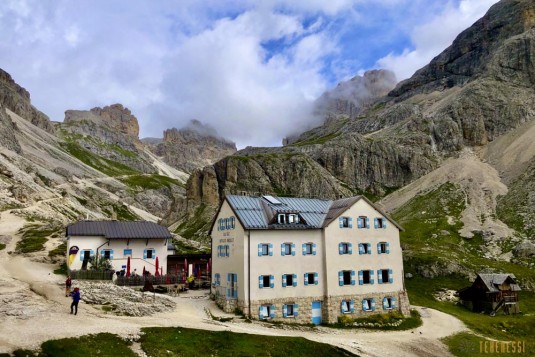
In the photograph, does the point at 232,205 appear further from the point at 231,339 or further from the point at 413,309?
the point at 413,309

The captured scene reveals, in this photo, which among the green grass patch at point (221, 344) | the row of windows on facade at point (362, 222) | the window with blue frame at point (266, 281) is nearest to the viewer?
the green grass patch at point (221, 344)

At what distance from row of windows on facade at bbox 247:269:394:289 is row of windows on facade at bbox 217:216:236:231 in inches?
246

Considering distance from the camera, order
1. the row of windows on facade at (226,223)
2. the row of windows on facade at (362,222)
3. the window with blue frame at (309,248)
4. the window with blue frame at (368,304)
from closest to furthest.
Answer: the window with blue frame at (309,248), the row of windows on facade at (226,223), the window with blue frame at (368,304), the row of windows on facade at (362,222)

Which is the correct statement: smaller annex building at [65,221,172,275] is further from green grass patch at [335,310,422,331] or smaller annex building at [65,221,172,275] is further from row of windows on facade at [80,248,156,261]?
green grass patch at [335,310,422,331]

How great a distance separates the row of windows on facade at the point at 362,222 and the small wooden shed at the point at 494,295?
25876 mm

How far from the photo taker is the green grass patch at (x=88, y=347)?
26516 millimetres

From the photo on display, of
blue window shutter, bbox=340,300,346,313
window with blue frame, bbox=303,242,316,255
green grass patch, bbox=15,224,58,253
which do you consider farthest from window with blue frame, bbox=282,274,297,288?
green grass patch, bbox=15,224,58,253

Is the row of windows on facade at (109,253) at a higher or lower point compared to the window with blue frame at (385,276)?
higher

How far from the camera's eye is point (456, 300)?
7212 cm

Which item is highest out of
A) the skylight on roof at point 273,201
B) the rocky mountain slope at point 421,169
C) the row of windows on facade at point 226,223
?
the rocky mountain slope at point 421,169

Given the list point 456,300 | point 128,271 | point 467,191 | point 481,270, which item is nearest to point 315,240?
Result: point 128,271

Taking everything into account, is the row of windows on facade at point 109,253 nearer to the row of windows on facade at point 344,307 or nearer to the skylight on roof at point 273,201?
the skylight on roof at point 273,201

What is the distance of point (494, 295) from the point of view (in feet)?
218

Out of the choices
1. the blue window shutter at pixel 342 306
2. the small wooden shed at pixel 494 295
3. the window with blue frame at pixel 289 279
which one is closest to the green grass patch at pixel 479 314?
the small wooden shed at pixel 494 295
